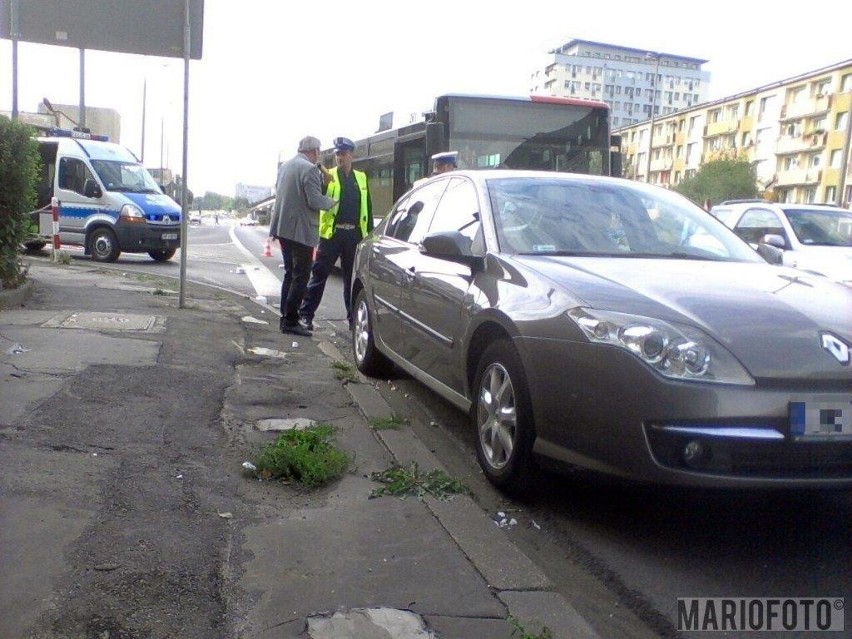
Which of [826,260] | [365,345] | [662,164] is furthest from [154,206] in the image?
[662,164]

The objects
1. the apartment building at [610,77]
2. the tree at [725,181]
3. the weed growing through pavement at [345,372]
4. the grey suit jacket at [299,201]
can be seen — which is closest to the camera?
the weed growing through pavement at [345,372]

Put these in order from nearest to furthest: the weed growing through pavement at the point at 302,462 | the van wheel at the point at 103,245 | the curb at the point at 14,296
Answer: the weed growing through pavement at the point at 302,462, the curb at the point at 14,296, the van wheel at the point at 103,245

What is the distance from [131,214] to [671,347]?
49.0 ft

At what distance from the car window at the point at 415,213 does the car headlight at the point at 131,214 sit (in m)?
11.0

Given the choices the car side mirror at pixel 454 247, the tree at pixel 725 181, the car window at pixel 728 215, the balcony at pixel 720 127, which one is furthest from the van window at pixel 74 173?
the balcony at pixel 720 127

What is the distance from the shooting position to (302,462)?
14.3ft

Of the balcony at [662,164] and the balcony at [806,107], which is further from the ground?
the balcony at [806,107]

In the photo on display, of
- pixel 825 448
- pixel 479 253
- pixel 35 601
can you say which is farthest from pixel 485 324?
pixel 35 601

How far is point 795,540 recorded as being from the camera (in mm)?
3791

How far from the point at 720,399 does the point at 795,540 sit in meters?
0.93

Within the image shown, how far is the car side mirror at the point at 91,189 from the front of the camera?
55.9 ft

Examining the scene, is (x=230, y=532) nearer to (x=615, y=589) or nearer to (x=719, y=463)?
(x=615, y=589)

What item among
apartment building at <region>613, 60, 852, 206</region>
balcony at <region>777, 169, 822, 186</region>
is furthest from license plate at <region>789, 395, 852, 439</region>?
balcony at <region>777, 169, 822, 186</region>

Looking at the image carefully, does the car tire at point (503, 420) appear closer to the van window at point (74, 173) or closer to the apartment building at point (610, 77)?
the van window at point (74, 173)
